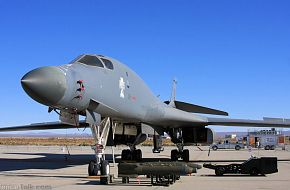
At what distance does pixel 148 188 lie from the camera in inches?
401

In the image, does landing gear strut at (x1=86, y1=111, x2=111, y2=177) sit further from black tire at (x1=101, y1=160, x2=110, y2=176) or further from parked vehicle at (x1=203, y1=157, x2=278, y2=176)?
parked vehicle at (x1=203, y1=157, x2=278, y2=176)

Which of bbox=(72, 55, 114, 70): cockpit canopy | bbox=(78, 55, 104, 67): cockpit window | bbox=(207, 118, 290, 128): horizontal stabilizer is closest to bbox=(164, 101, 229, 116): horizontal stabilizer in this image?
bbox=(207, 118, 290, 128): horizontal stabilizer

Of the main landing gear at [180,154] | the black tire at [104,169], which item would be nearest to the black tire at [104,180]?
the black tire at [104,169]

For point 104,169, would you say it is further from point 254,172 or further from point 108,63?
point 254,172

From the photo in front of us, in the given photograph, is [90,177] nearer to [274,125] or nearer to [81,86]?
[81,86]

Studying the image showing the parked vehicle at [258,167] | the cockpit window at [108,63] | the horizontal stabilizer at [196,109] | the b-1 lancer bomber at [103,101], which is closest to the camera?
the b-1 lancer bomber at [103,101]

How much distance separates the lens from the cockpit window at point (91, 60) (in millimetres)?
13006

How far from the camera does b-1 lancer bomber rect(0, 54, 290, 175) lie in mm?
10834

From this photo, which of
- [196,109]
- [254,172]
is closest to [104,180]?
[254,172]

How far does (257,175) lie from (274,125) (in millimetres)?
9786

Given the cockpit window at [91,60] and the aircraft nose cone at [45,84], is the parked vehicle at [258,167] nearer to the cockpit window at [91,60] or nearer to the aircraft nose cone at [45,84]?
the cockpit window at [91,60]

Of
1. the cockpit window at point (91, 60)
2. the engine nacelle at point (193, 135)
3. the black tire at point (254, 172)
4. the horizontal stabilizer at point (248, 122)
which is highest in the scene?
the cockpit window at point (91, 60)

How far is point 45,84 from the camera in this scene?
10.6 meters

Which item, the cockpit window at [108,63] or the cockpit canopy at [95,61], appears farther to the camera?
the cockpit window at [108,63]
